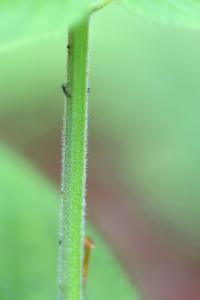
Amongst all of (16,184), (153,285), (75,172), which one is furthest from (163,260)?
(75,172)

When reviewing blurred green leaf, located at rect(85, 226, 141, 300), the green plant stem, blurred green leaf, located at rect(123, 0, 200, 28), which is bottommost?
blurred green leaf, located at rect(85, 226, 141, 300)

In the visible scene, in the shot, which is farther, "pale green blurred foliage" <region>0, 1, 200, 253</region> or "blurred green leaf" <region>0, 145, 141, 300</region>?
"pale green blurred foliage" <region>0, 1, 200, 253</region>

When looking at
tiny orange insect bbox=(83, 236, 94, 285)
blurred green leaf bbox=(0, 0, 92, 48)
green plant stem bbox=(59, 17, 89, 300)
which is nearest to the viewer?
blurred green leaf bbox=(0, 0, 92, 48)

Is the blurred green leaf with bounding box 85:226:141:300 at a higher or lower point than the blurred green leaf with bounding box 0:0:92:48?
lower

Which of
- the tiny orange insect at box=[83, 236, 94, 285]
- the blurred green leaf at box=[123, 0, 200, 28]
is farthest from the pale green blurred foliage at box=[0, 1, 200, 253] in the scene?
the blurred green leaf at box=[123, 0, 200, 28]

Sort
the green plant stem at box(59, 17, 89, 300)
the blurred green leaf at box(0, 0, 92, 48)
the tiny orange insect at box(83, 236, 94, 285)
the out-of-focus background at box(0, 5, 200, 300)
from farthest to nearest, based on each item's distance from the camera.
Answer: the out-of-focus background at box(0, 5, 200, 300), the tiny orange insect at box(83, 236, 94, 285), the green plant stem at box(59, 17, 89, 300), the blurred green leaf at box(0, 0, 92, 48)

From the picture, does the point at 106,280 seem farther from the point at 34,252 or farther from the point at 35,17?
the point at 35,17

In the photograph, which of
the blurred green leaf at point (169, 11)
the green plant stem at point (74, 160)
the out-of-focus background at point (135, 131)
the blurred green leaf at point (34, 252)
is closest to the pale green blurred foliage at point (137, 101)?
the out-of-focus background at point (135, 131)

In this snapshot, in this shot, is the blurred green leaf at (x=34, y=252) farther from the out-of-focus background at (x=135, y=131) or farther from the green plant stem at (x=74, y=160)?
the out-of-focus background at (x=135, y=131)

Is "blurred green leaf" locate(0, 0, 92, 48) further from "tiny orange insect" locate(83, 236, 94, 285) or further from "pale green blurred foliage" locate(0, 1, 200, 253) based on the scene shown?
"pale green blurred foliage" locate(0, 1, 200, 253)
